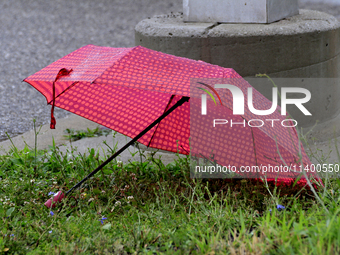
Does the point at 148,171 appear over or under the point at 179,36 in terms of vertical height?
under

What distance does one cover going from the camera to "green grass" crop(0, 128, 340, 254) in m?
1.69

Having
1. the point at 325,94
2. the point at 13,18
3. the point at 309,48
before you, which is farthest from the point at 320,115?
the point at 13,18

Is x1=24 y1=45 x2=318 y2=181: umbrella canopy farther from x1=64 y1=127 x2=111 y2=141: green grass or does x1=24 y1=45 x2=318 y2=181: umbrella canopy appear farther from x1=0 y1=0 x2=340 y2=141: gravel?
x1=0 y1=0 x2=340 y2=141: gravel

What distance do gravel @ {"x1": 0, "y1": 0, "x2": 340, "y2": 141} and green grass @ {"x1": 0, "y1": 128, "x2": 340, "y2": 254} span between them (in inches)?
58.4

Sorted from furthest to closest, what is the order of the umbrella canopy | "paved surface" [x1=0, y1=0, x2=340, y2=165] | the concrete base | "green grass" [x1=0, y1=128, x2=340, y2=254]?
"paved surface" [x1=0, y1=0, x2=340, y2=165], the concrete base, the umbrella canopy, "green grass" [x1=0, y1=128, x2=340, y2=254]

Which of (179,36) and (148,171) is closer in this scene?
(148,171)

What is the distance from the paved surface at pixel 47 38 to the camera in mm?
4465

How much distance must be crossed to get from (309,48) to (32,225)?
2.98 m

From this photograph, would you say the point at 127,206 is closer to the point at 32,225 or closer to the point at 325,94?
the point at 32,225

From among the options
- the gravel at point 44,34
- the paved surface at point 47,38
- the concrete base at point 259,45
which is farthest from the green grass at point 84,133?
the concrete base at point 259,45

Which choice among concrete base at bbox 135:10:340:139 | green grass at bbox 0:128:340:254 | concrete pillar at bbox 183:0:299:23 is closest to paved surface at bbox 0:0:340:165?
green grass at bbox 0:128:340:254

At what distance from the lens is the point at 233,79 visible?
2223 mm

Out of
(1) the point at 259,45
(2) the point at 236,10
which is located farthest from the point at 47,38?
(1) the point at 259,45

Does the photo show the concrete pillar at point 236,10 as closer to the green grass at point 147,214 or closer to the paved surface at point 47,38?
the paved surface at point 47,38
